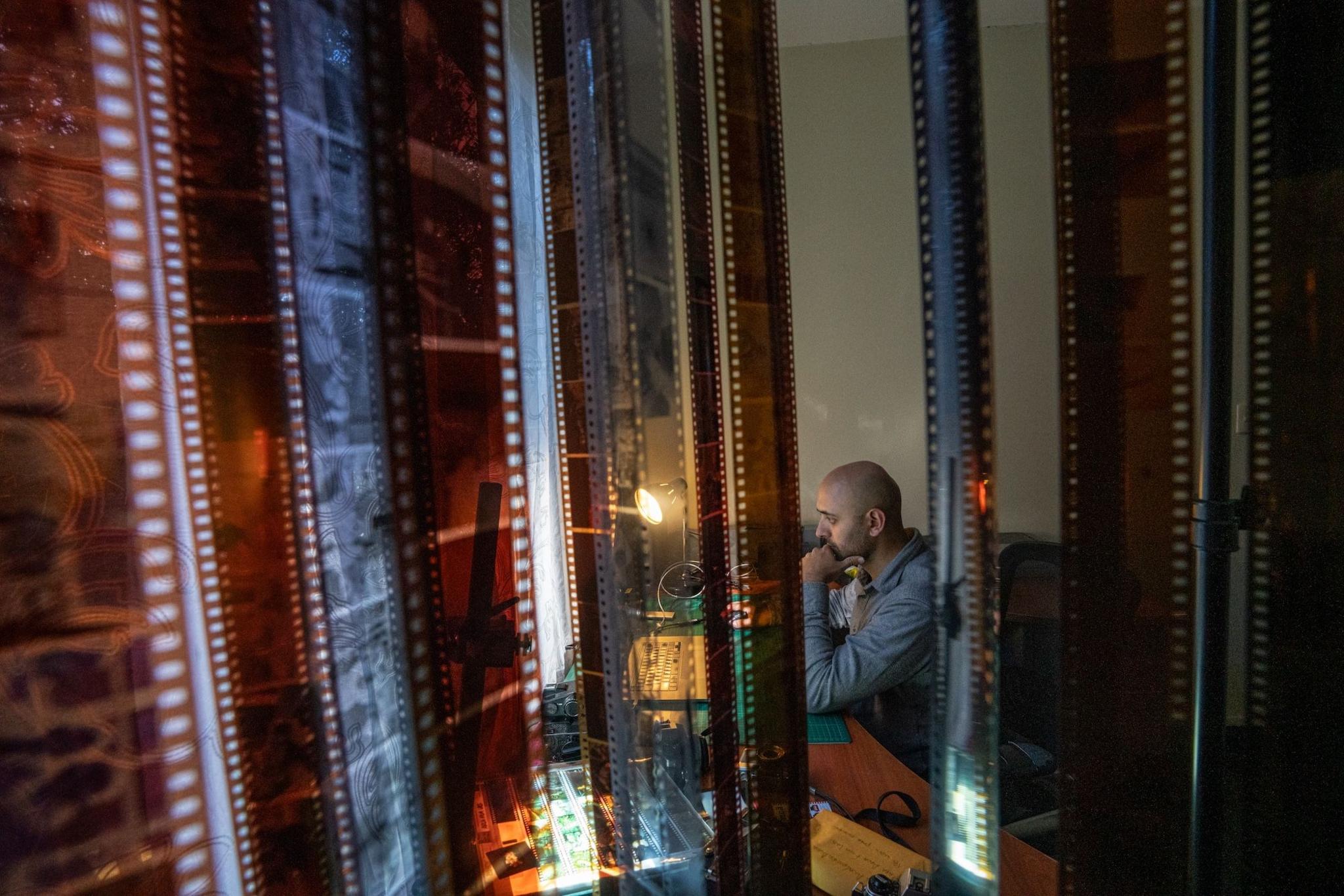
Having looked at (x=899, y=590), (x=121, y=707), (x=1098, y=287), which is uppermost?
(x=1098, y=287)

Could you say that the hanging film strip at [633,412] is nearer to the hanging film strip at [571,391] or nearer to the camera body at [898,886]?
the hanging film strip at [571,391]

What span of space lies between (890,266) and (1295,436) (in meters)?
2.09

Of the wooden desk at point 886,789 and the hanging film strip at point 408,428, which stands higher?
the hanging film strip at point 408,428

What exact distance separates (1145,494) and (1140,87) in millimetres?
355

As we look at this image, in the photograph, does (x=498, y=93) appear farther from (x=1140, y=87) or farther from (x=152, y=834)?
(x=152, y=834)

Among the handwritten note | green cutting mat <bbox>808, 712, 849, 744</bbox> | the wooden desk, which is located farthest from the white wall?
the handwritten note

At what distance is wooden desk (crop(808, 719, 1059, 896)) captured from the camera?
2.49ft

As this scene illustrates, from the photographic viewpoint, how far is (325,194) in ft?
1.76

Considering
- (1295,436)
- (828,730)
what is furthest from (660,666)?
(828,730)

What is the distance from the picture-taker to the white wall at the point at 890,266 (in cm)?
207

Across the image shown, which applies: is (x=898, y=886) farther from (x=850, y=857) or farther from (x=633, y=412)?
(x=633, y=412)

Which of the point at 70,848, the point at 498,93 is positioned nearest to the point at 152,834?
the point at 70,848

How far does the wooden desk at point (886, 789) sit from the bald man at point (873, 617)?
11cm

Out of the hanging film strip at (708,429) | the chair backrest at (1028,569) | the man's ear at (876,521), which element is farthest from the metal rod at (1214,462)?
the chair backrest at (1028,569)
